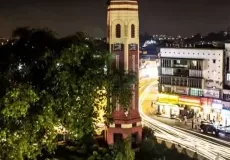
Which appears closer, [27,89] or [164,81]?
[27,89]

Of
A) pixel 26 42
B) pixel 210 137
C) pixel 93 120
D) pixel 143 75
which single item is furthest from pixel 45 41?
pixel 143 75

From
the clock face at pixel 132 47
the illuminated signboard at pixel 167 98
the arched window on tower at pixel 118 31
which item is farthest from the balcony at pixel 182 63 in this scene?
the arched window on tower at pixel 118 31

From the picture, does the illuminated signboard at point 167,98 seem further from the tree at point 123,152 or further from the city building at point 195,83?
the tree at point 123,152

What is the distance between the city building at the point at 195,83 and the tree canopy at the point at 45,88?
1045 inches

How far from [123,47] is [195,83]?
21037 mm

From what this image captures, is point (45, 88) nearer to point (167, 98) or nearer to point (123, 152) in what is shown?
point (123, 152)

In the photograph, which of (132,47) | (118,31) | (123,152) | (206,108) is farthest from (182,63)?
(123,152)

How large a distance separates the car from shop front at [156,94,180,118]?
778 cm

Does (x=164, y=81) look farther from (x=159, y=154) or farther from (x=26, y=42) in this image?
(x=26, y=42)

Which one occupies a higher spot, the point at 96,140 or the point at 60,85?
the point at 60,85

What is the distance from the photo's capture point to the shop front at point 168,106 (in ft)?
168

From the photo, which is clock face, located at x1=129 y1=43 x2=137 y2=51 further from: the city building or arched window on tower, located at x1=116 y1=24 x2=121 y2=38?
the city building

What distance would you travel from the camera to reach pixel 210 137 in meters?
40.7

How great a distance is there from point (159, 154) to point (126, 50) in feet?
24.5
